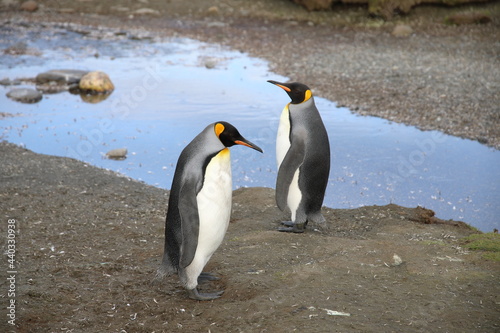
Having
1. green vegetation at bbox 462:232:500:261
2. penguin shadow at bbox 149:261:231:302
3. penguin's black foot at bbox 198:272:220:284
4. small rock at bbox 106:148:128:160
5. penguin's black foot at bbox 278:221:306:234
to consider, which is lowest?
small rock at bbox 106:148:128:160

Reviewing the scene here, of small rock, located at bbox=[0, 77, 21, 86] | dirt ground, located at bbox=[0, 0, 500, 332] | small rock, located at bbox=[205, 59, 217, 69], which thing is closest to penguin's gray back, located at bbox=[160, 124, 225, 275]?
dirt ground, located at bbox=[0, 0, 500, 332]

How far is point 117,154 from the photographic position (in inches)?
304

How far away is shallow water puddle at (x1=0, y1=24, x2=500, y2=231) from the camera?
22.3 feet

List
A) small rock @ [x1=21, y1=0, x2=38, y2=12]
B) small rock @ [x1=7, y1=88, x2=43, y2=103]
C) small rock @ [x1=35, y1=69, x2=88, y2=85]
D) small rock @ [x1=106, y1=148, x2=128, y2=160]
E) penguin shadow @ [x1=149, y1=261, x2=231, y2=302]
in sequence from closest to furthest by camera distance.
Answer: penguin shadow @ [x1=149, y1=261, x2=231, y2=302] < small rock @ [x1=106, y1=148, x2=128, y2=160] < small rock @ [x1=7, y1=88, x2=43, y2=103] < small rock @ [x1=35, y1=69, x2=88, y2=85] < small rock @ [x1=21, y1=0, x2=38, y2=12]

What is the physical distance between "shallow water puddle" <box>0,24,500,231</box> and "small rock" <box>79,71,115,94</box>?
→ 23cm

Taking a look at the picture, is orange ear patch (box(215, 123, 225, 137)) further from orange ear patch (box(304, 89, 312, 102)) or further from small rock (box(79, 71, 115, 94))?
small rock (box(79, 71, 115, 94))

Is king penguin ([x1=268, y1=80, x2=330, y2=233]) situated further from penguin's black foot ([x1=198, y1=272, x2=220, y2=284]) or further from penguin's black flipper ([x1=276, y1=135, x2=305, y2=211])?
penguin's black foot ([x1=198, y1=272, x2=220, y2=284])

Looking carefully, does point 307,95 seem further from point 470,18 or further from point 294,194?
point 470,18

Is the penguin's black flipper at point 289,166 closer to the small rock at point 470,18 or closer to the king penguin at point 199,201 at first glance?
the king penguin at point 199,201

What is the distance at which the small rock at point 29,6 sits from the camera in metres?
19.5

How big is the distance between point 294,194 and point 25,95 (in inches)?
267

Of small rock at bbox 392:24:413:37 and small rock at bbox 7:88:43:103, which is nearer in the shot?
small rock at bbox 7:88:43:103

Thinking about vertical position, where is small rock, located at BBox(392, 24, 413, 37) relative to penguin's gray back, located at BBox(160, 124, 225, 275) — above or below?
below

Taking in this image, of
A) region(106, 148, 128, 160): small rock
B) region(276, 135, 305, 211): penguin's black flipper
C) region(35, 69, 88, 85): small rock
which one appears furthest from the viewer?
region(35, 69, 88, 85): small rock
